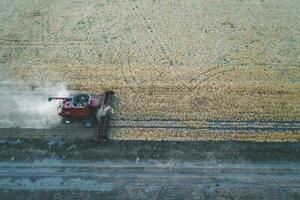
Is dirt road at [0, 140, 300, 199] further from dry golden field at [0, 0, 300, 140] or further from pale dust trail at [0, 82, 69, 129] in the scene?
dry golden field at [0, 0, 300, 140]

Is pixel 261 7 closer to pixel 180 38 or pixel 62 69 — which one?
pixel 180 38

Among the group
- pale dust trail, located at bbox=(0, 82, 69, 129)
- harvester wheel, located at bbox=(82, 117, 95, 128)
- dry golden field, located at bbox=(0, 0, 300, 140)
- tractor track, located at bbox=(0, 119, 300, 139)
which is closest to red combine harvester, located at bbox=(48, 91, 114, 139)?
harvester wheel, located at bbox=(82, 117, 95, 128)

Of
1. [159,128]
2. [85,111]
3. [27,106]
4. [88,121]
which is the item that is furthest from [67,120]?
[159,128]

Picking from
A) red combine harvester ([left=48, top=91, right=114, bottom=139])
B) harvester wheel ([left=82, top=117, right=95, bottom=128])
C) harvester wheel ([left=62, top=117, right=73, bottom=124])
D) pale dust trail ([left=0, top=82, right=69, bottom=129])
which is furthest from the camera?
pale dust trail ([left=0, top=82, right=69, bottom=129])

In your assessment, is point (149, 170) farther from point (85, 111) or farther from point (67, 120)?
point (67, 120)

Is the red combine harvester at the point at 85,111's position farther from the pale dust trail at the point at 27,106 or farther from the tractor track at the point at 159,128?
the pale dust trail at the point at 27,106
